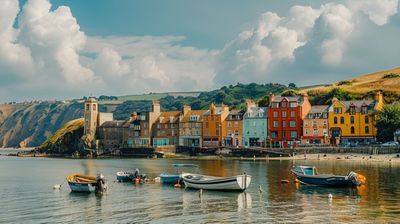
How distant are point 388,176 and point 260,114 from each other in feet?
237

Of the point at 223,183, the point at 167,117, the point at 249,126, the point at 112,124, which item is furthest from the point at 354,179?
the point at 112,124

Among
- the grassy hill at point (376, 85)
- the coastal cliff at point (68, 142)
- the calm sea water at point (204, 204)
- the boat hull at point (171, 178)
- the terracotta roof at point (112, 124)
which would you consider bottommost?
the calm sea water at point (204, 204)

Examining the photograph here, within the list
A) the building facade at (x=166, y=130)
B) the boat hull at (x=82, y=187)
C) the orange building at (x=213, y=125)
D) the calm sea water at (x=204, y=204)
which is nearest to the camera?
the calm sea water at (x=204, y=204)

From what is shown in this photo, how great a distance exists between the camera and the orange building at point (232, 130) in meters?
156

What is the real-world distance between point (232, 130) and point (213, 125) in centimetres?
632

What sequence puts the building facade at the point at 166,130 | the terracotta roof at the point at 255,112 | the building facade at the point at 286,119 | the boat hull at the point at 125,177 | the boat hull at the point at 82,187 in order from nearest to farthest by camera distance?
1. the boat hull at the point at 82,187
2. the boat hull at the point at 125,177
3. the building facade at the point at 286,119
4. the terracotta roof at the point at 255,112
5. the building facade at the point at 166,130

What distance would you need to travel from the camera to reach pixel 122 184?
78.2m

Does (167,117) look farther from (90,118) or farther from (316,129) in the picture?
(316,129)

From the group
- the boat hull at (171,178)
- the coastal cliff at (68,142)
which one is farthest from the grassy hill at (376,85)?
the boat hull at (171,178)

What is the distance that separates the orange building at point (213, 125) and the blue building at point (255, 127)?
726 centimetres

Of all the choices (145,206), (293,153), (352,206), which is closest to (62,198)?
(145,206)

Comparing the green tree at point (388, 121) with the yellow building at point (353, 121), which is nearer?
the green tree at point (388, 121)

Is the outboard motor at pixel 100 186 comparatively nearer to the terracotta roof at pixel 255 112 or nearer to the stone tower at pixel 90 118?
the terracotta roof at pixel 255 112

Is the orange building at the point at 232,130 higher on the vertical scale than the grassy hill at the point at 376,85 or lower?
lower
